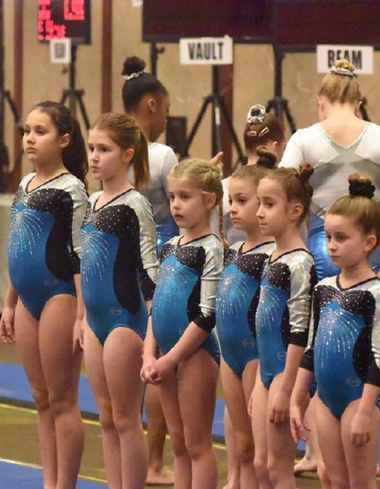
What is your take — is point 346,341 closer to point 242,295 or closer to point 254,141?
point 242,295

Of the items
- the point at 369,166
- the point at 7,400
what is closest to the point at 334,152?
the point at 369,166

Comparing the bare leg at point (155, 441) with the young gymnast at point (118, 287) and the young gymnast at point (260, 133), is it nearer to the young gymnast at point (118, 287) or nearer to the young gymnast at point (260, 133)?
the young gymnast at point (118, 287)

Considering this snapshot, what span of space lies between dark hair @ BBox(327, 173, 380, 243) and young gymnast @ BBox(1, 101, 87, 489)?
1.17 metres

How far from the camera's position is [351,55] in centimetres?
796

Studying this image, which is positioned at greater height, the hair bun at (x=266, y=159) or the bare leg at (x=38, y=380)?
the hair bun at (x=266, y=159)

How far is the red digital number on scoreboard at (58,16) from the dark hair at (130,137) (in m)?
4.53

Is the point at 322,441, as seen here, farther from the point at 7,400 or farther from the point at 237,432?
the point at 7,400

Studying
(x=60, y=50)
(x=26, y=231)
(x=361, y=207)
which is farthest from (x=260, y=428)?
(x=60, y=50)

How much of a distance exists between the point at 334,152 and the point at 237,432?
111 cm

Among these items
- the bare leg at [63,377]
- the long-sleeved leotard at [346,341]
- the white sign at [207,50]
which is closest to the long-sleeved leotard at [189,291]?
Result: the bare leg at [63,377]

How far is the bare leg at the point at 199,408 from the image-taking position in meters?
4.54

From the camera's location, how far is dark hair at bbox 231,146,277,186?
4.50 meters

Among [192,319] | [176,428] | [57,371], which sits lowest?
[176,428]

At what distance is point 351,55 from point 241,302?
3787 millimetres
